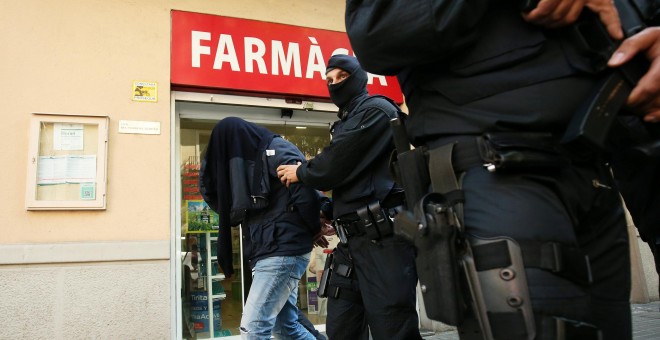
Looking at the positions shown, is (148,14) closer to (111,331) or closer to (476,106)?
(111,331)

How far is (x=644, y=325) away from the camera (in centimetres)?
446

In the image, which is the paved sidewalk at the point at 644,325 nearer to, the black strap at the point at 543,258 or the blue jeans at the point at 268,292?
the blue jeans at the point at 268,292

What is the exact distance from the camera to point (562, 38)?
1182mm

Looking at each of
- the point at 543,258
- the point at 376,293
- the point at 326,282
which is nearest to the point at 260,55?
the point at 326,282

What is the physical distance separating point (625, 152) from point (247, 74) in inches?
158

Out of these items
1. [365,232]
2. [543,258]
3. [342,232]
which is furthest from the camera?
[342,232]

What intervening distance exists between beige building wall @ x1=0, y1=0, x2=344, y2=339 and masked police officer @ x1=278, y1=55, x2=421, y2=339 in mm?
2233

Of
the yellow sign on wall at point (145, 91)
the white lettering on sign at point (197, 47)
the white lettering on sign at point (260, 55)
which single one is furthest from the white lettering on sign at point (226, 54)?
the yellow sign on wall at point (145, 91)

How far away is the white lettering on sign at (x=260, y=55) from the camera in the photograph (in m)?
4.79

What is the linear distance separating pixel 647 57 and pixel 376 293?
1.51m

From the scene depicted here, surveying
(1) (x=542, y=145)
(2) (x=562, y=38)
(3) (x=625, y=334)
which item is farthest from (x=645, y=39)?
(3) (x=625, y=334)

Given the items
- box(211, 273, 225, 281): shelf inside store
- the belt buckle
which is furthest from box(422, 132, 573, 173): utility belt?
box(211, 273, 225, 281): shelf inside store

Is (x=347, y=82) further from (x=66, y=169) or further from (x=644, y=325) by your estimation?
(x=644, y=325)

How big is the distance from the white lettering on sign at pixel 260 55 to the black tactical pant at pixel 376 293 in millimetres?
2955
